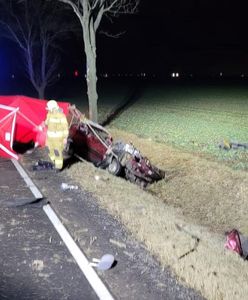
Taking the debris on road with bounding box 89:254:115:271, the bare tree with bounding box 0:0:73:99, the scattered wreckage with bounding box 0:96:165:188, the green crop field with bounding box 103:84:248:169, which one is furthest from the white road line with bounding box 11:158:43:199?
the bare tree with bounding box 0:0:73:99

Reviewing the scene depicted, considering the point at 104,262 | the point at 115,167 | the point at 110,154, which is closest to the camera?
the point at 104,262

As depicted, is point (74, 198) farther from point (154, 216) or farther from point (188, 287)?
point (188, 287)

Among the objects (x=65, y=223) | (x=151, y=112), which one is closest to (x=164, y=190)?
(x=65, y=223)

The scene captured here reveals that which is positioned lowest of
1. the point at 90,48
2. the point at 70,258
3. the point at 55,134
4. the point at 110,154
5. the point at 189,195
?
the point at 189,195

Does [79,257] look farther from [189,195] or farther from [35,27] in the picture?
[35,27]

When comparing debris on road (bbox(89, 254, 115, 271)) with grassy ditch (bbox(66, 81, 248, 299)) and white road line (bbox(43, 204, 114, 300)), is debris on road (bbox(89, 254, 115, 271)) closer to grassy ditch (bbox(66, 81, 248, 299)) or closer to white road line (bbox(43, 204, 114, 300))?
white road line (bbox(43, 204, 114, 300))

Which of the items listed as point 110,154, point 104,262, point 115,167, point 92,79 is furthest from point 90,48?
point 104,262

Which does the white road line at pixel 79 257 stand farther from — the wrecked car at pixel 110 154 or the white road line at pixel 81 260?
the wrecked car at pixel 110 154

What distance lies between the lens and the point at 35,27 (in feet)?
104

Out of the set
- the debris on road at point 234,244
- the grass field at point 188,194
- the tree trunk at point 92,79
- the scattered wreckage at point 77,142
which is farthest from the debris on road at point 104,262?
the tree trunk at point 92,79

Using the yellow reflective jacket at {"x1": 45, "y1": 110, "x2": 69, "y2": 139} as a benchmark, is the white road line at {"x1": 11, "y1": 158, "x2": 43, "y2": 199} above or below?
below

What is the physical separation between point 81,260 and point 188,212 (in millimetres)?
5140

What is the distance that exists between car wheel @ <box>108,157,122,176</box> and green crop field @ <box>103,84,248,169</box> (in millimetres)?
2953

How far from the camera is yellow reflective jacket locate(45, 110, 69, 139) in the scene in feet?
35.1
